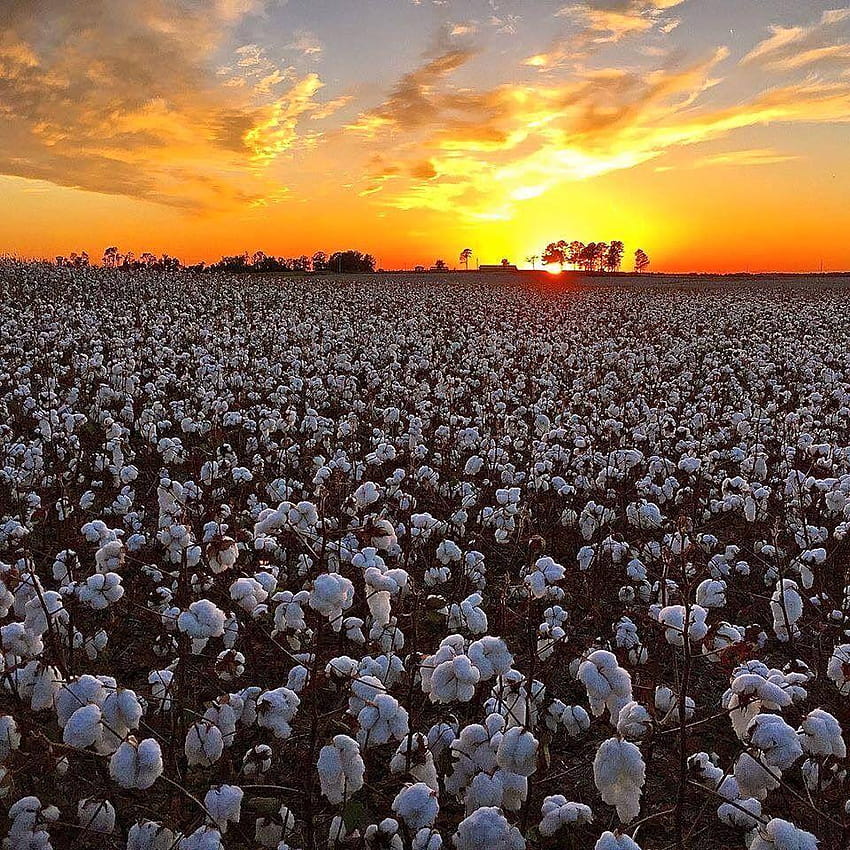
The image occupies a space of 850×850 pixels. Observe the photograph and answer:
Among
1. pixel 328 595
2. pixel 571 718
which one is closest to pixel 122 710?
pixel 328 595

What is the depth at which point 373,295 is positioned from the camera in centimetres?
3762

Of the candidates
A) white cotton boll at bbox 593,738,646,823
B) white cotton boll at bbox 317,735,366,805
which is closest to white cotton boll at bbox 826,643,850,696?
white cotton boll at bbox 593,738,646,823

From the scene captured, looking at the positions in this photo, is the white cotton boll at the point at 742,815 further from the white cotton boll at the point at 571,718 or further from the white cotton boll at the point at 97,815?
the white cotton boll at the point at 97,815

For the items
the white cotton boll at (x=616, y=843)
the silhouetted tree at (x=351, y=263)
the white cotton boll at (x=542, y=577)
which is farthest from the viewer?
the silhouetted tree at (x=351, y=263)

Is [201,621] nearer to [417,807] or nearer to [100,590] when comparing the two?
[100,590]

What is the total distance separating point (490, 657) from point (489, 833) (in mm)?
594

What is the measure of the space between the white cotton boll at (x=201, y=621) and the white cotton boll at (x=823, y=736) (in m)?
2.22

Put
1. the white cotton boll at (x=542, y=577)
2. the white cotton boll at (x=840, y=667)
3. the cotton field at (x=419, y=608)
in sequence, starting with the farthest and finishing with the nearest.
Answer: the white cotton boll at (x=840, y=667), the white cotton boll at (x=542, y=577), the cotton field at (x=419, y=608)

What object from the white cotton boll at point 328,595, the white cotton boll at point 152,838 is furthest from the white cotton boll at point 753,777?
the white cotton boll at point 152,838

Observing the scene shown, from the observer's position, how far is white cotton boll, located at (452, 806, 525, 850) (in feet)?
7.76

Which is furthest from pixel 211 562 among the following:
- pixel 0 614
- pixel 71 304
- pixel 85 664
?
pixel 71 304

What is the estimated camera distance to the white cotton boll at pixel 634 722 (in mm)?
2391

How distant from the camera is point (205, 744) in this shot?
277 centimetres

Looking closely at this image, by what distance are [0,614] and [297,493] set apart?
4373 millimetres
